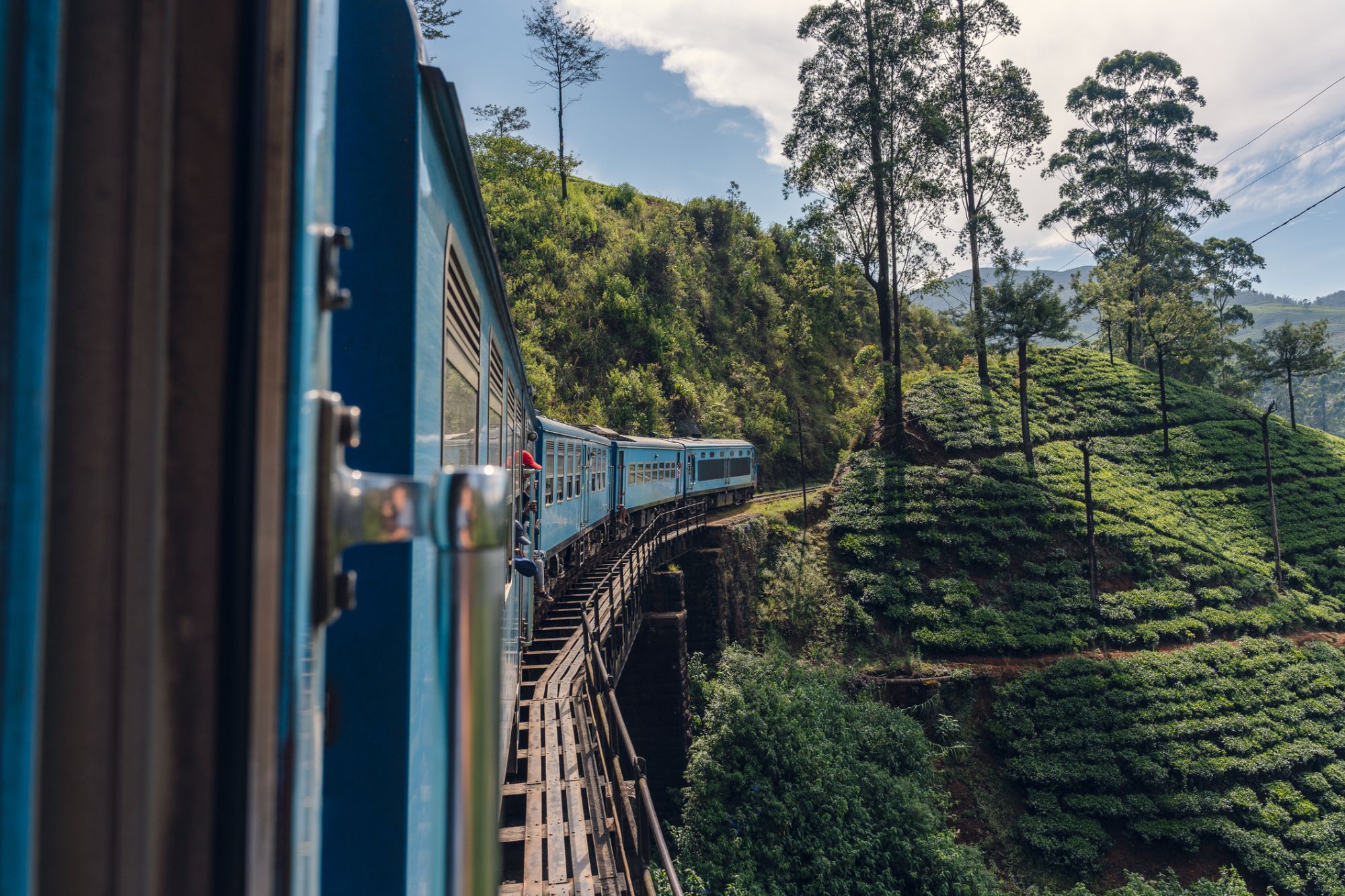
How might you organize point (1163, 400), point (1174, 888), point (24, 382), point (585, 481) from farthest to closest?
point (1163, 400), point (1174, 888), point (585, 481), point (24, 382)

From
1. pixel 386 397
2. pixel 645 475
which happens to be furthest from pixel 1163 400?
pixel 386 397

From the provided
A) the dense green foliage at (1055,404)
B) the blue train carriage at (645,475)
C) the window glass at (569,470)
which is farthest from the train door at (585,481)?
the dense green foliage at (1055,404)

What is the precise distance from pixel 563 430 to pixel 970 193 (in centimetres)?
2427

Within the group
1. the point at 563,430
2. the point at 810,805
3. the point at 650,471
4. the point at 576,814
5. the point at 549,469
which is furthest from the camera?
the point at 650,471

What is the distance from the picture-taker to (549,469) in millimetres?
9469

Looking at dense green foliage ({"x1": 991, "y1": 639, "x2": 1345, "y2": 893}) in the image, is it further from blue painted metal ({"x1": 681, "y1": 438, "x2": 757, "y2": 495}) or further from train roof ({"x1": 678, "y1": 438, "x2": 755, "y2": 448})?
train roof ({"x1": 678, "y1": 438, "x2": 755, "y2": 448})

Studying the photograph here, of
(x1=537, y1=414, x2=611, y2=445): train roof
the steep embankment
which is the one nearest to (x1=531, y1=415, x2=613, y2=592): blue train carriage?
(x1=537, y1=414, x2=611, y2=445): train roof

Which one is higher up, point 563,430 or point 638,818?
point 563,430

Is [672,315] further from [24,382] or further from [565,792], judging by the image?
[24,382]

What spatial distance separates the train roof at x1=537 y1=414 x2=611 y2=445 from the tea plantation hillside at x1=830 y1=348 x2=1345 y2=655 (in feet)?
39.9

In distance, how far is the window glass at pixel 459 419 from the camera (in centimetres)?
201

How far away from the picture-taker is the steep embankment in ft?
47.5

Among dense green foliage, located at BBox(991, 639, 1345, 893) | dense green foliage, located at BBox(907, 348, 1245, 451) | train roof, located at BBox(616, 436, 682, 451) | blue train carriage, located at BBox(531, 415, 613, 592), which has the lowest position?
dense green foliage, located at BBox(991, 639, 1345, 893)

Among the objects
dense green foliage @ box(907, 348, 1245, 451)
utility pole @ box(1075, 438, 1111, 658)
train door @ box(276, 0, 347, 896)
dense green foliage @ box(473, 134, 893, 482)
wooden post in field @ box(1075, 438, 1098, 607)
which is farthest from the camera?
dense green foliage @ box(473, 134, 893, 482)
